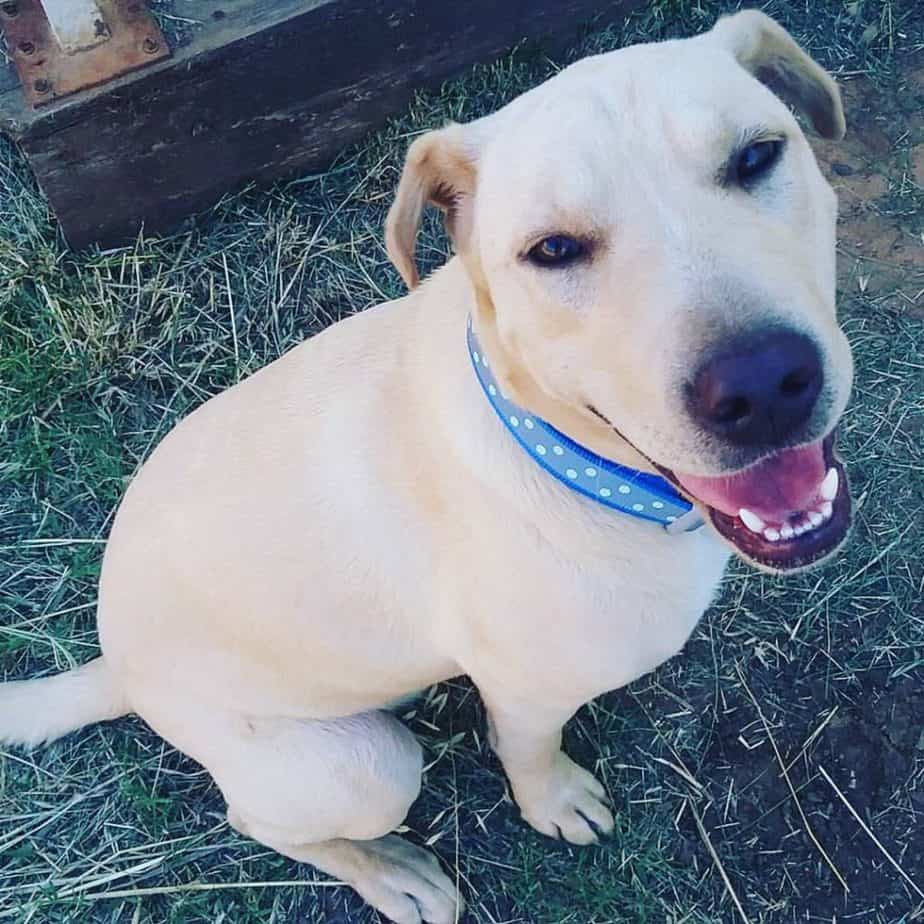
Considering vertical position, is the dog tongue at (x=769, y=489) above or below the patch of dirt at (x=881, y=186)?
above

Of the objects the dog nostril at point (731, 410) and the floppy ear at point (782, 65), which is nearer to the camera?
the dog nostril at point (731, 410)

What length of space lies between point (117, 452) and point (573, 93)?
2302 millimetres

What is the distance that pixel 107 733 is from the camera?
337cm

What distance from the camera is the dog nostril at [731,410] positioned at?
5.44ft

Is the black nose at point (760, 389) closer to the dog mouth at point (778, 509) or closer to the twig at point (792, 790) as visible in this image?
the dog mouth at point (778, 509)

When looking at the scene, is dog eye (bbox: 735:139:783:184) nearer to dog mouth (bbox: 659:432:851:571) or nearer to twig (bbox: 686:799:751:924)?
dog mouth (bbox: 659:432:851:571)

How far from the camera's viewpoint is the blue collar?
208 cm

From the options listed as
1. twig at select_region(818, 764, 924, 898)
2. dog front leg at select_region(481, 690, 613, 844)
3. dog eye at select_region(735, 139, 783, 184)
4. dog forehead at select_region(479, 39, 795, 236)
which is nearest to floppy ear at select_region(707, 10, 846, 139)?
dog forehead at select_region(479, 39, 795, 236)

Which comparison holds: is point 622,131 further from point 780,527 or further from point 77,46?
point 77,46

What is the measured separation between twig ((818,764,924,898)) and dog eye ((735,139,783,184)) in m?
1.84

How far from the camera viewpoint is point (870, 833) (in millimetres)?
3008

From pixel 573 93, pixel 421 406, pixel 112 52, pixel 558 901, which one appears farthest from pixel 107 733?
pixel 573 93

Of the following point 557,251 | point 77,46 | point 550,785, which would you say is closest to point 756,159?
point 557,251

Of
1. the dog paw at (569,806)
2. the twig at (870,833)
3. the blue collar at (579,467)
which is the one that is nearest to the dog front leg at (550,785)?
the dog paw at (569,806)
